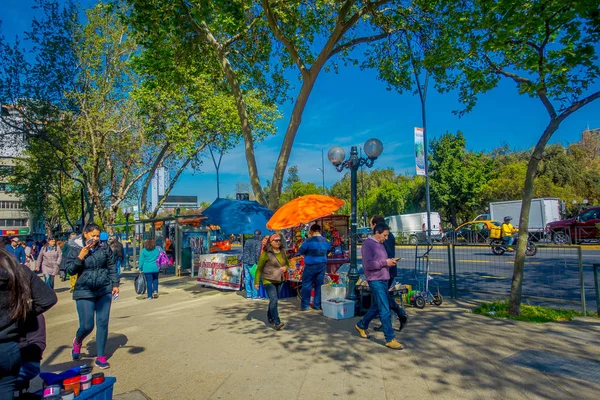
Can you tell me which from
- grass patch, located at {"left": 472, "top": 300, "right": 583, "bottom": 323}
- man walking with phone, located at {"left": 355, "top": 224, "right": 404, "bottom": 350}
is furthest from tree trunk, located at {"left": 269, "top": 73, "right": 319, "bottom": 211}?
grass patch, located at {"left": 472, "top": 300, "right": 583, "bottom": 323}

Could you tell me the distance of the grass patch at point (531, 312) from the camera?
7.27 meters

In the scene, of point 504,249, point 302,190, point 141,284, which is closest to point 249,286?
point 141,284

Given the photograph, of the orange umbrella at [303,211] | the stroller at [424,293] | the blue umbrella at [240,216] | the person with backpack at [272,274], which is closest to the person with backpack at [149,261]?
the blue umbrella at [240,216]

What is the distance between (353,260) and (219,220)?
4.95 metres

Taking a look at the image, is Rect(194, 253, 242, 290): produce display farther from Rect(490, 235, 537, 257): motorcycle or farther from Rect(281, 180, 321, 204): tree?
Rect(281, 180, 321, 204): tree

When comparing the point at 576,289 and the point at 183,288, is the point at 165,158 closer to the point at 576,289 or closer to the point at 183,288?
the point at 183,288

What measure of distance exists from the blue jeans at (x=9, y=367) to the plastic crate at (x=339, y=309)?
5.62m

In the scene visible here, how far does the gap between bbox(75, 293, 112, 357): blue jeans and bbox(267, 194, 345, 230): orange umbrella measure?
479cm

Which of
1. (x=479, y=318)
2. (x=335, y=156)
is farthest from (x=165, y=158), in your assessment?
(x=479, y=318)

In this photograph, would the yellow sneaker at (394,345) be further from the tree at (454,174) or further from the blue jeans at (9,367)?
the tree at (454,174)

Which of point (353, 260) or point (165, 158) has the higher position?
point (165, 158)

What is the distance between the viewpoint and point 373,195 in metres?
60.1

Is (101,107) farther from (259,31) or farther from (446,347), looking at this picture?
(446,347)

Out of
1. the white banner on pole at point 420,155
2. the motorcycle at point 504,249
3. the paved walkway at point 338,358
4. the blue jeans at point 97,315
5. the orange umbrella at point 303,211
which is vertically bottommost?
the paved walkway at point 338,358
